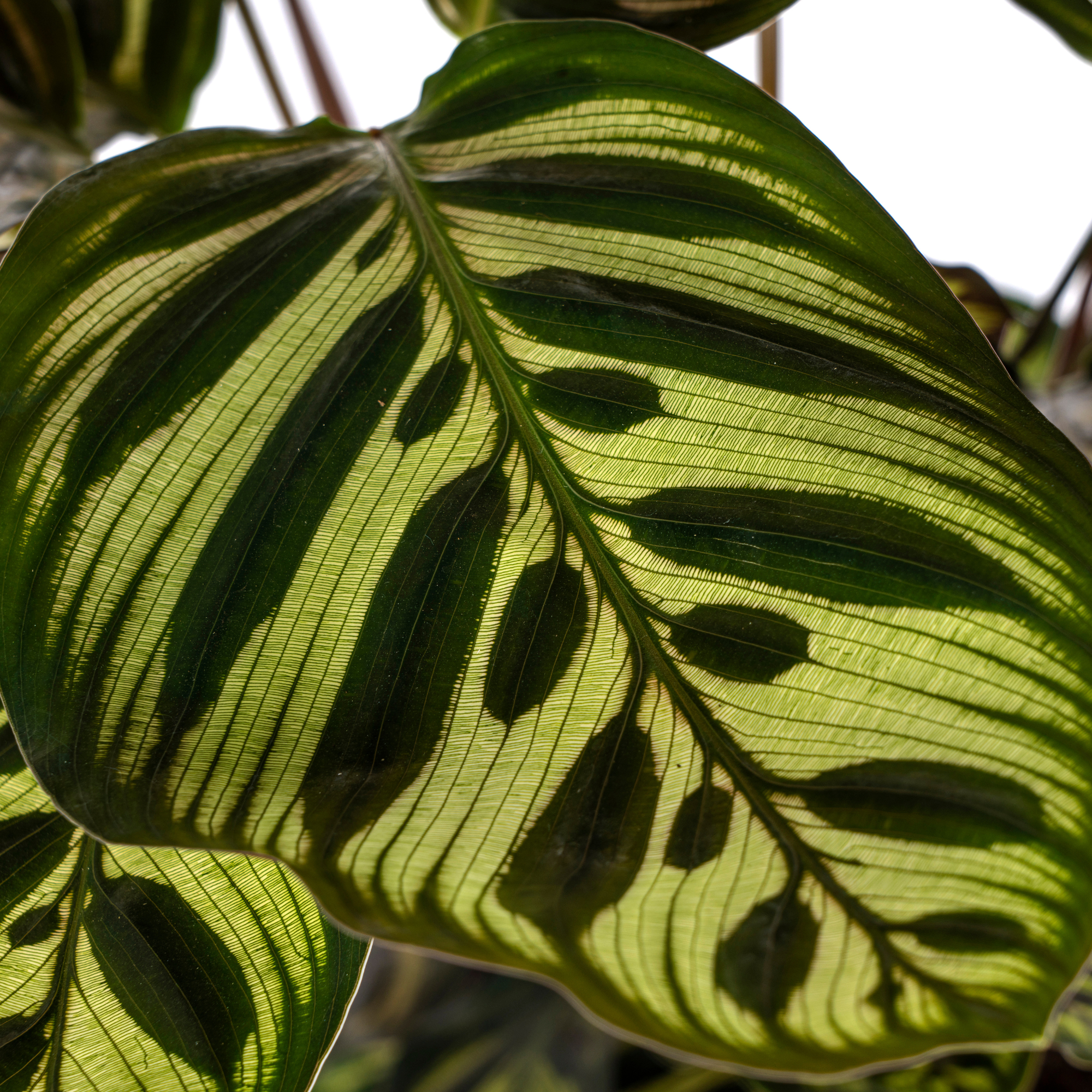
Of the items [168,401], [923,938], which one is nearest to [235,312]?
[168,401]

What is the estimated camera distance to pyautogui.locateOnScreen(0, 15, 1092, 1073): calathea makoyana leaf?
396mm

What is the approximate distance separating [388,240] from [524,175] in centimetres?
9

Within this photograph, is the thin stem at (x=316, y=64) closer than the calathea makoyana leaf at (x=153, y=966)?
No

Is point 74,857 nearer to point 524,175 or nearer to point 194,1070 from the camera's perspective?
point 194,1070

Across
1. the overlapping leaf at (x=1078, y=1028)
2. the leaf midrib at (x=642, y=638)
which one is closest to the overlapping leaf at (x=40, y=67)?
the leaf midrib at (x=642, y=638)

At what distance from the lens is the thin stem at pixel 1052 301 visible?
94 centimetres

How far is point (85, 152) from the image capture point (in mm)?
845

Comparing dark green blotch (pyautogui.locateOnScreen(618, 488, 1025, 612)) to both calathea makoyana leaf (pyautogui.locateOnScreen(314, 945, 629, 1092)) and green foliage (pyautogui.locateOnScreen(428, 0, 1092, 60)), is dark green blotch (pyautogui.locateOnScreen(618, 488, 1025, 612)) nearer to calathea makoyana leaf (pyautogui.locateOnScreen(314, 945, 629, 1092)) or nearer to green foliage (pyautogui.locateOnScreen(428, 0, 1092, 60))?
green foliage (pyautogui.locateOnScreen(428, 0, 1092, 60))

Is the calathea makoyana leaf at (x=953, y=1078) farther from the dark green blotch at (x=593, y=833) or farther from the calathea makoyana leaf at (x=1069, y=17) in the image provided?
the calathea makoyana leaf at (x=1069, y=17)

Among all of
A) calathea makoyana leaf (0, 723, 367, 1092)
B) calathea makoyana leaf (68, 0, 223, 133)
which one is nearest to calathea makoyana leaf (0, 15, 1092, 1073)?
calathea makoyana leaf (0, 723, 367, 1092)

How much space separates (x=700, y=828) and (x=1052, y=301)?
0.87 metres

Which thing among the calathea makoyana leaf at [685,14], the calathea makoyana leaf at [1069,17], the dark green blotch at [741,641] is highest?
the calathea makoyana leaf at [685,14]

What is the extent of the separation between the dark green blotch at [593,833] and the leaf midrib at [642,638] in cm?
4

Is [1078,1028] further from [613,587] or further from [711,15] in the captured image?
[711,15]
